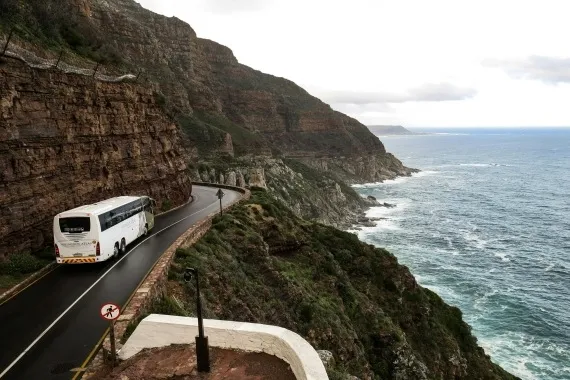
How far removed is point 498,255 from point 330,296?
38.5 metres

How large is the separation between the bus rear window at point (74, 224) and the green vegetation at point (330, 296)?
4.21 meters

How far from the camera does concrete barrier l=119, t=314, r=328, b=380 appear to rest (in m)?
9.91

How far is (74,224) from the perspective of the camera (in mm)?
18562

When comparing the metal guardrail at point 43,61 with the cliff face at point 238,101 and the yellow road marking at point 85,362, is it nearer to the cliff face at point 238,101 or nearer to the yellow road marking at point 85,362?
the yellow road marking at point 85,362

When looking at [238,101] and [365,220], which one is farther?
[238,101]

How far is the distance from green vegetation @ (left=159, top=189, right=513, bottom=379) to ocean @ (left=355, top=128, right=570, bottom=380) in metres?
8.42

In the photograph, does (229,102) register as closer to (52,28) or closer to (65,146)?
(52,28)

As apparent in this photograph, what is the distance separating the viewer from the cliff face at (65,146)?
19.0 m

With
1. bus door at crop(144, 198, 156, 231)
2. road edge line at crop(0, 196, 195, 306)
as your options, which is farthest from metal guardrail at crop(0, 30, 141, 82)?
road edge line at crop(0, 196, 195, 306)

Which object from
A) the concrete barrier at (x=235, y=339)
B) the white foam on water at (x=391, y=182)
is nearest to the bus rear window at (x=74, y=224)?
the concrete barrier at (x=235, y=339)

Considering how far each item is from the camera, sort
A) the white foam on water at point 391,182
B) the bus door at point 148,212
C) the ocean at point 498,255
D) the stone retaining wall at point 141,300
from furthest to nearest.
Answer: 1. the white foam on water at point 391,182
2. the ocean at point 498,255
3. the bus door at point 148,212
4. the stone retaining wall at point 141,300

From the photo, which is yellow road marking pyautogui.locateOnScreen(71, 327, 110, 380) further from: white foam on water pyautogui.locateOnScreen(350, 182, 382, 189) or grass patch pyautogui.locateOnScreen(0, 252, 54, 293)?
white foam on water pyautogui.locateOnScreen(350, 182, 382, 189)

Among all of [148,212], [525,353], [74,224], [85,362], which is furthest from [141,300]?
[525,353]

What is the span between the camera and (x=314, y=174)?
106 meters
